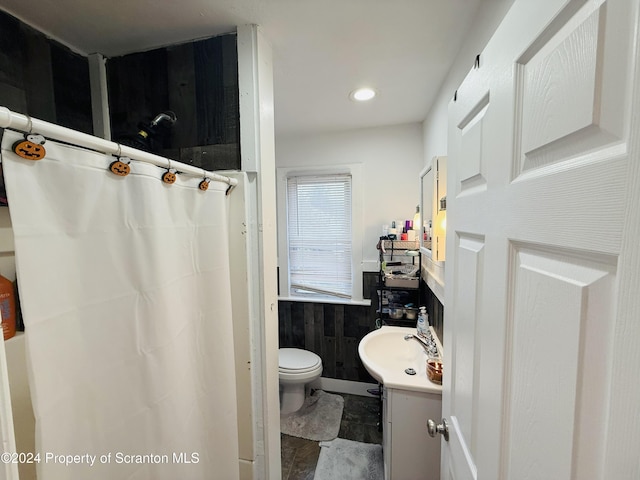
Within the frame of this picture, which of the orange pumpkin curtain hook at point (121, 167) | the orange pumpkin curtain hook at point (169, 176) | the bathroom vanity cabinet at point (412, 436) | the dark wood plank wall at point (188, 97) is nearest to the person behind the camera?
the orange pumpkin curtain hook at point (121, 167)

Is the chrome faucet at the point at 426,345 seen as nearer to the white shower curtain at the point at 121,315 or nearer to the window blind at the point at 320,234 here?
the window blind at the point at 320,234

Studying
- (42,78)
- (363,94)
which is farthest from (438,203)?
(42,78)

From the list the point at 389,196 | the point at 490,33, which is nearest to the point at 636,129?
the point at 490,33

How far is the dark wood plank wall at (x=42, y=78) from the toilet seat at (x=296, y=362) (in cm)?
189

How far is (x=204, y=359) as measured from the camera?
1.00 meters

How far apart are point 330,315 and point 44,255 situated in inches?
81.5

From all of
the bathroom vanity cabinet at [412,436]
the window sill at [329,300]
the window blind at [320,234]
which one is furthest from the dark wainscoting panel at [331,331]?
the bathroom vanity cabinet at [412,436]

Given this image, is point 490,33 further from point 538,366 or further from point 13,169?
point 13,169

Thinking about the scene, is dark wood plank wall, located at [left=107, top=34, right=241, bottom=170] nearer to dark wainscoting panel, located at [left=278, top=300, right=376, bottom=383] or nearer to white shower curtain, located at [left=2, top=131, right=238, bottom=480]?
white shower curtain, located at [left=2, top=131, right=238, bottom=480]

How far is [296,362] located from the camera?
2098mm

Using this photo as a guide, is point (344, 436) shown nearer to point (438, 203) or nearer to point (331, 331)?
point (331, 331)

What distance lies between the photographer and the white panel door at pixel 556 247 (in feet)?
0.99

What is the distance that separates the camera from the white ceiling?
97 cm

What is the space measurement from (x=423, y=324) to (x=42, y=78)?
2.31m
